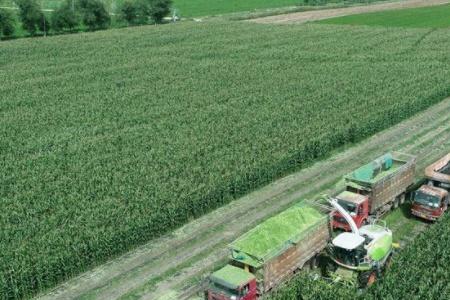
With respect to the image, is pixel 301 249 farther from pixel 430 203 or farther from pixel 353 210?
pixel 430 203

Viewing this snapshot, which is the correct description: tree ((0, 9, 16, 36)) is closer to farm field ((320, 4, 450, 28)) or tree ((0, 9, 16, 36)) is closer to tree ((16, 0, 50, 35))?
tree ((16, 0, 50, 35))

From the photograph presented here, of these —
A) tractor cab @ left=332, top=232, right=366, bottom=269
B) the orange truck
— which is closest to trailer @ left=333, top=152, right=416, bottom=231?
the orange truck

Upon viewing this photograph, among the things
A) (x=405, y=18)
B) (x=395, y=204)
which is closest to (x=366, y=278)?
(x=395, y=204)

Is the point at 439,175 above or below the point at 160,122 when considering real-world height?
above

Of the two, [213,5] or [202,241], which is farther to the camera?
[213,5]

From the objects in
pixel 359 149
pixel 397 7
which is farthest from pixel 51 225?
pixel 397 7

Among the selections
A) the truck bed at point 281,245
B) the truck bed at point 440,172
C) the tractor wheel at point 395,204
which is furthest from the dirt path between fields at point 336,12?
the truck bed at point 281,245

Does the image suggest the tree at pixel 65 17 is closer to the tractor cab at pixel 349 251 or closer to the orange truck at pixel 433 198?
the orange truck at pixel 433 198
